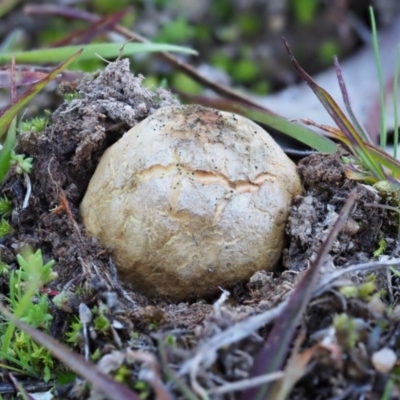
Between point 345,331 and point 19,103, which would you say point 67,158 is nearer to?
point 19,103

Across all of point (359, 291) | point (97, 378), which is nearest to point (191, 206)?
point (359, 291)

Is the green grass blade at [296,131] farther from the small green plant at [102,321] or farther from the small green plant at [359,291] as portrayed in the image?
the small green plant at [102,321]

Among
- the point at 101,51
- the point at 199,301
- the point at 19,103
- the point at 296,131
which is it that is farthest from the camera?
the point at 101,51

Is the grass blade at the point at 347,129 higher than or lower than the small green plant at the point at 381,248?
higher

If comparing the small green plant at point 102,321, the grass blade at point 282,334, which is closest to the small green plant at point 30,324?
the small green plant at point 102,321

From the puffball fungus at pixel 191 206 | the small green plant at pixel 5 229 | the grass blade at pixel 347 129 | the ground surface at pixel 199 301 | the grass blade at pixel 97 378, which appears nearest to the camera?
the grass blade at pixel 97 378

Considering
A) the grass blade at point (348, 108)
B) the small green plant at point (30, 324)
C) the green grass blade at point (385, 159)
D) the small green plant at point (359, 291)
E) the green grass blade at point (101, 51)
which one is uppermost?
the green grass blade at point (101, 51)

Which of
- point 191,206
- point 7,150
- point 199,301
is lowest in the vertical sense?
A: point 199,301

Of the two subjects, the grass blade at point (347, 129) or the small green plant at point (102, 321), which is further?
the grass blade at point (347, 129)
